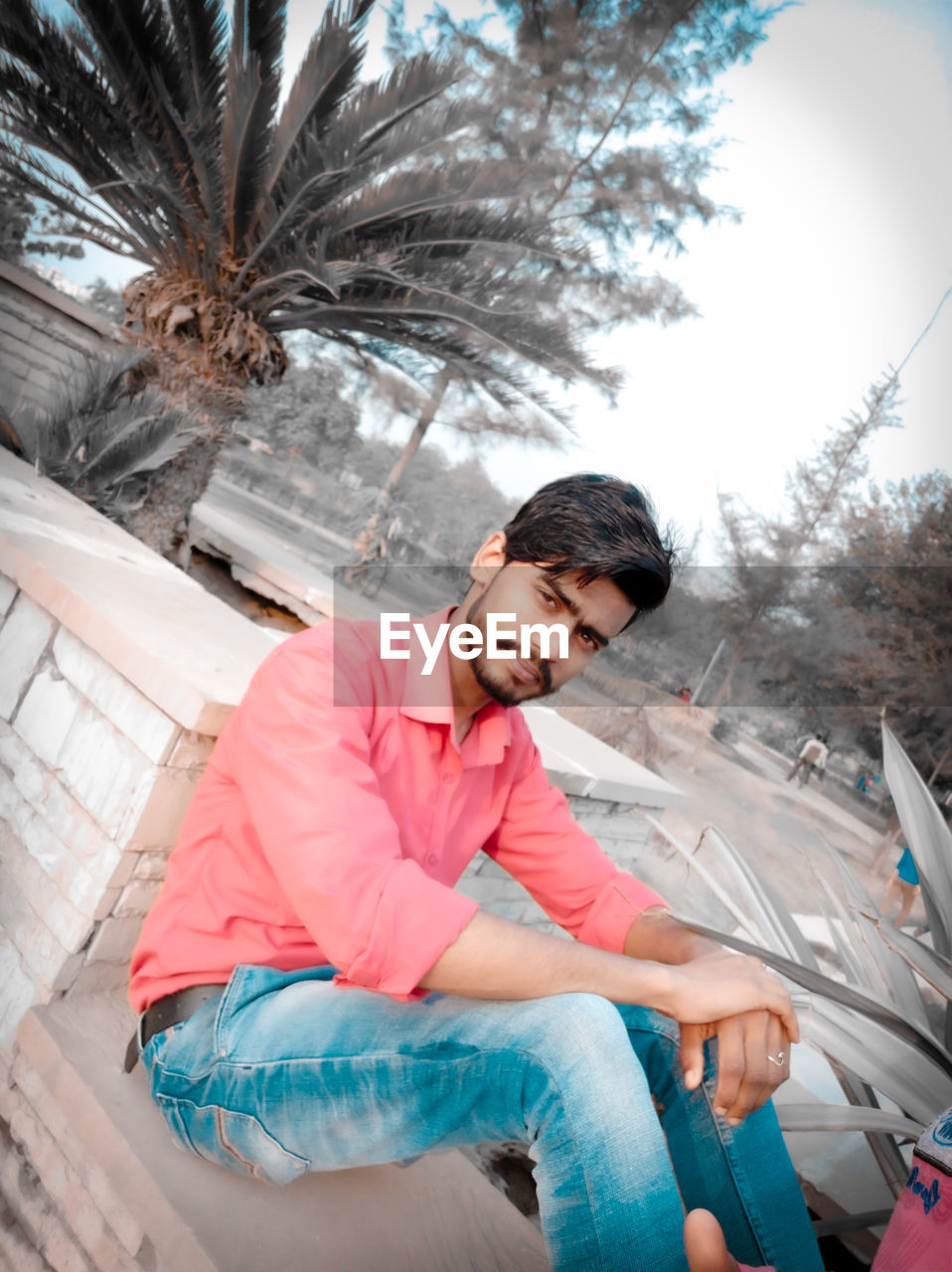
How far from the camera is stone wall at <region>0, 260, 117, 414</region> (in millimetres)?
6258

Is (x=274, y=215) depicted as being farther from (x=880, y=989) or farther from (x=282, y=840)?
(x=880, y=989)

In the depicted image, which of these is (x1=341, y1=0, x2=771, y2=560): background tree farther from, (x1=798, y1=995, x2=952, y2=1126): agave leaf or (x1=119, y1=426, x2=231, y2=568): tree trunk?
(x1=798, y1=995, x2=952, y2=1126): agave leaf

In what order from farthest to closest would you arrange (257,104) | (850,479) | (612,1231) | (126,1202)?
(850,479), (257,104), (126,1202), (612,1231)

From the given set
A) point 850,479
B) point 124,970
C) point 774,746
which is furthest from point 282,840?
point 850,479

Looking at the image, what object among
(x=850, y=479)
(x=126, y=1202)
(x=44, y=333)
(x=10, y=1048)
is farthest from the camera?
(x=850, y=479)

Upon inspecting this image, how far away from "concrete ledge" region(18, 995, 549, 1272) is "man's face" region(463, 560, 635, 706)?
0.88 metres

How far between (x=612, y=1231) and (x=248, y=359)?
512cm

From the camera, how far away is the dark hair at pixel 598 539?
135cm

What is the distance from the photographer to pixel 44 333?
6477mm

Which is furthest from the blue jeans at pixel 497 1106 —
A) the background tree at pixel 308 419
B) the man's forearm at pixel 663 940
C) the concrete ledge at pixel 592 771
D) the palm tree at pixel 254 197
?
the background tree at pixel 308 419

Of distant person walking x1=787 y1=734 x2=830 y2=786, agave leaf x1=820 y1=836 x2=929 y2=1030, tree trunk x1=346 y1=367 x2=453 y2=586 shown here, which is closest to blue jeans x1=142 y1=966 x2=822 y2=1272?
agave leaf x1=820 y1=836 x2=929 y2=1030

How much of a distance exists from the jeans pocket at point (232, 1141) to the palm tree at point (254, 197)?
12.3ft

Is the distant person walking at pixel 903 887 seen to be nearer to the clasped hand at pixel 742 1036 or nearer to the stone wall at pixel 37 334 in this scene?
the clasped hand at pixel 742 1036

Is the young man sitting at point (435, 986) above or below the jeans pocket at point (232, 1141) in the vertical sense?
above
